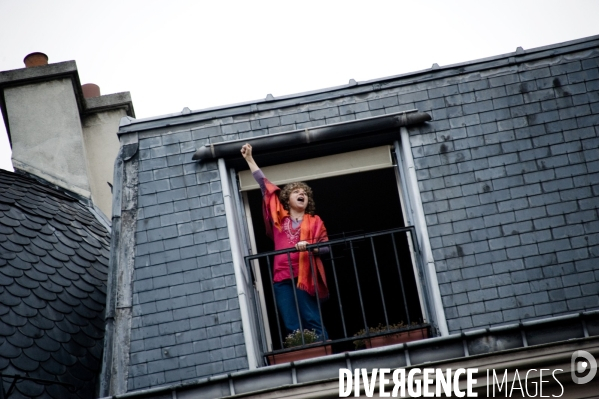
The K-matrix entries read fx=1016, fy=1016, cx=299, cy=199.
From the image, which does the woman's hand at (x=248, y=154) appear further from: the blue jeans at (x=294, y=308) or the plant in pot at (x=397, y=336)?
the plant in pot at (x=397, y=336)

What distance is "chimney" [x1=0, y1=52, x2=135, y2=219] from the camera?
621 inches

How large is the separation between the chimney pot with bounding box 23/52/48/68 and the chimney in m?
0.14

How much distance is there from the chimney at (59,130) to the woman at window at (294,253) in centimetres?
623

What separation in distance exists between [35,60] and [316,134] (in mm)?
8749

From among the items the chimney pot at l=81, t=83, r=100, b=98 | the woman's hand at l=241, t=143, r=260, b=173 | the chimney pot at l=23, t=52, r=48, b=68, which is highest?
the chimney pot at l=23, t=52, r=48, b=68

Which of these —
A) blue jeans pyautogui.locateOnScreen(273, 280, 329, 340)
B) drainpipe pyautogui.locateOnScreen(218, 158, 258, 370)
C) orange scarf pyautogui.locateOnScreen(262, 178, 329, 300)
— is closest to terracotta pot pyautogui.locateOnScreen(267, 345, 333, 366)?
drainpipe pyautogui.locateOnScreen(218, 158, 258, 370)

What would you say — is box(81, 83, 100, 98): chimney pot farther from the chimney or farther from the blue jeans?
the blue jeans

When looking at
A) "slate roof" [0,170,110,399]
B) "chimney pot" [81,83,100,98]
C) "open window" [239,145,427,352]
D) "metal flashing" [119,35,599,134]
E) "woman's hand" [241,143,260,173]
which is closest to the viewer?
"woman's hand" [241,143,260,173]

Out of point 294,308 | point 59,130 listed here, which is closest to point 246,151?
point 294,308

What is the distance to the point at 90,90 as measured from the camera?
59.5 feet

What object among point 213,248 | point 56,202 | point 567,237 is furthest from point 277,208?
point 56,202

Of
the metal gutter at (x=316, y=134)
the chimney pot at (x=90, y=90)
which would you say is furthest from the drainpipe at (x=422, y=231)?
the chimney pot at (x=90, y=90)

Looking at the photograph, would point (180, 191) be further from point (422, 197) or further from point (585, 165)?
point (585, 165)

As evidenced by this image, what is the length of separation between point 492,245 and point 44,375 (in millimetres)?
5335
